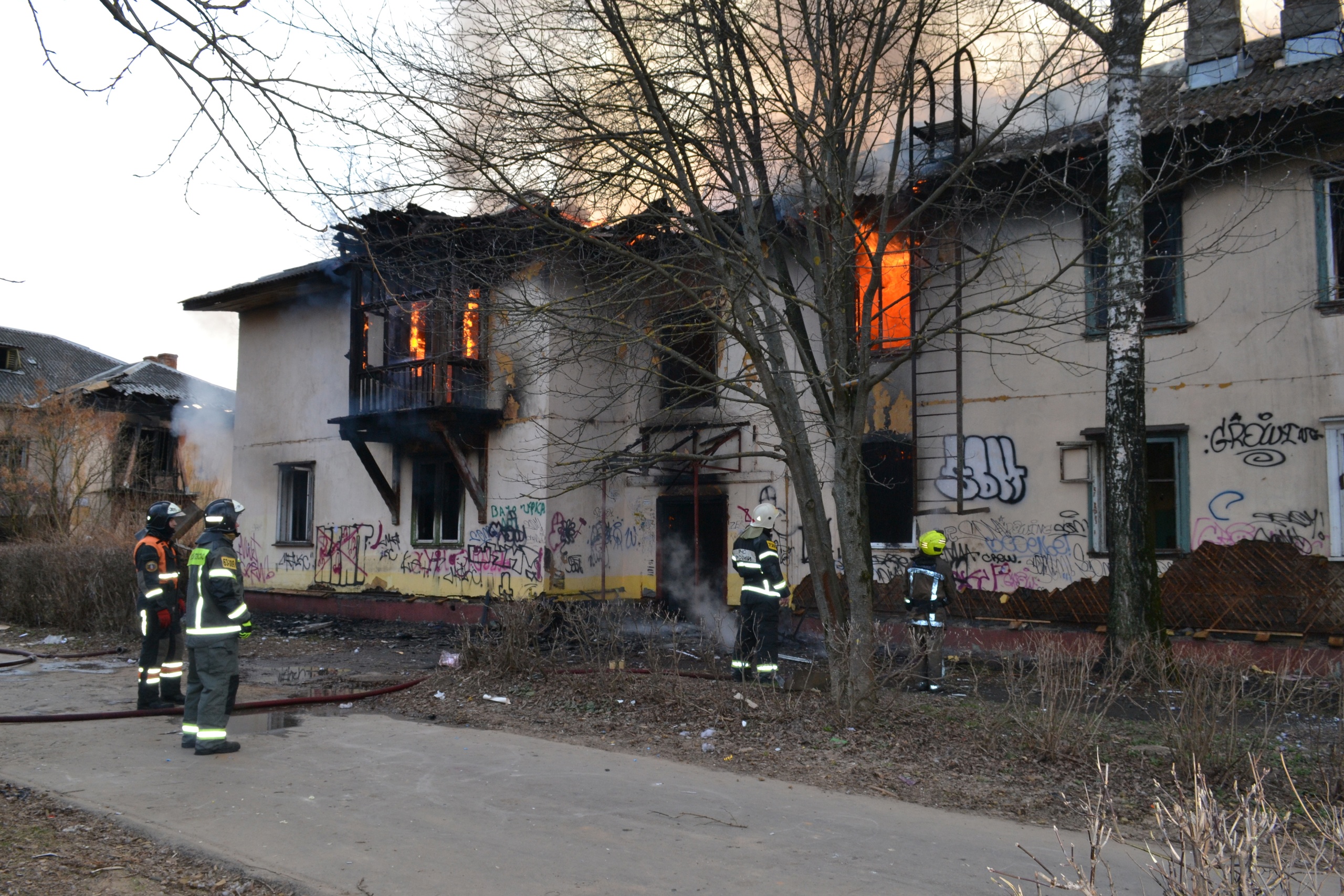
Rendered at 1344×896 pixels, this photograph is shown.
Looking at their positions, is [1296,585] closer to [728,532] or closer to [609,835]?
[728,532]

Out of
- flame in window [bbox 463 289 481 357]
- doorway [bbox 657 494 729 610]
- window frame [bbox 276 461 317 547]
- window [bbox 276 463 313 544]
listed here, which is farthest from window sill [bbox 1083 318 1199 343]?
window [bbox 276 463 313 544]

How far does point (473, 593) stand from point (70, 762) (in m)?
10.5

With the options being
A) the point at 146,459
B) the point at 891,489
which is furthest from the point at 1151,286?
the point at 146,459

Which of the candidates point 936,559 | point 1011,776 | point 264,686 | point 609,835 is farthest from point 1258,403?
point 264,686

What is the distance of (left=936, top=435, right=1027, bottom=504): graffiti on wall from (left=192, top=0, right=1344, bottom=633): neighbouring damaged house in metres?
0.04

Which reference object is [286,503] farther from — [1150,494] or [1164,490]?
[1164,490]

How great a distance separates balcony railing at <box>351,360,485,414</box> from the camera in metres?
16.1

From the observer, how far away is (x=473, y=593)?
16766 millimetres

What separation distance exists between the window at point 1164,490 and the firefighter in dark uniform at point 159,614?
10.5m

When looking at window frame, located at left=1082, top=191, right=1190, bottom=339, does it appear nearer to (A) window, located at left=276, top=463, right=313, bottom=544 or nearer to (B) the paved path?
(B) the paved path

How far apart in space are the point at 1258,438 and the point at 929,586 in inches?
184

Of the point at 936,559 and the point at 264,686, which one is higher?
the point at 936,559

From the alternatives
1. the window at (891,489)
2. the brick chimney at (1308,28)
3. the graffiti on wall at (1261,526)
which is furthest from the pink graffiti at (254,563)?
the brick chimney at (1308,28)

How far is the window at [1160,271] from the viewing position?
39.3 feet
